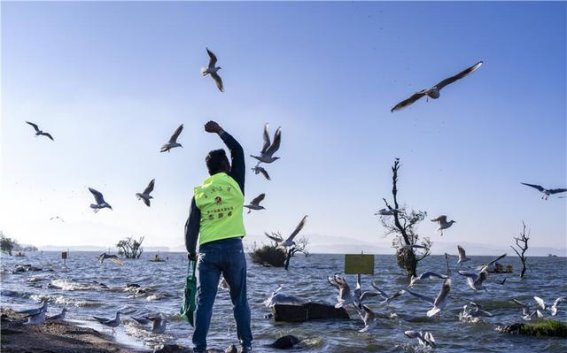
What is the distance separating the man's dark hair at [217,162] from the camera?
6.18 m

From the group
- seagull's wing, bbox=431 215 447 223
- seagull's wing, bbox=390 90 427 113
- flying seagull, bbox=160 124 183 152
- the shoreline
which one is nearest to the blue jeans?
the shoreline

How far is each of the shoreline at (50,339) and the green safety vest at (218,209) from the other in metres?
2.54

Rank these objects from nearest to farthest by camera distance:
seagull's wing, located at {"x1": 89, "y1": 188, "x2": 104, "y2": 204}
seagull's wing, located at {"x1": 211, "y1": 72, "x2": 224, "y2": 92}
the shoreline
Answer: the shoreline < seagull's wing, located at {"x1": 211, "y1": 72, "x2": 224, "y2": 92} < seagull's wing, located at {"x1": 89, "y1": 188, "x2": 104, "y2": 204}

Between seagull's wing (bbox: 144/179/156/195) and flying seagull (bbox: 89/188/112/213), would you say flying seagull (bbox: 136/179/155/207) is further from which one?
flying seagull (bbox: 89/188/112/213)

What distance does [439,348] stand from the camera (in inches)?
387

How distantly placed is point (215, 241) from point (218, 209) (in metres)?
0.31

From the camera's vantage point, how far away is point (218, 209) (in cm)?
588

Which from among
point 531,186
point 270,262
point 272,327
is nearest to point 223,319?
point 272,327

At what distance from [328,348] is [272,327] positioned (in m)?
2.50

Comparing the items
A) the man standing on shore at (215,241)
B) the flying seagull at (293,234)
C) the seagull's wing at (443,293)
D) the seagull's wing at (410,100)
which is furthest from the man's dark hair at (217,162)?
the seagull's wing at (443,293)

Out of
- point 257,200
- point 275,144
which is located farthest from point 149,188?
point 275,144

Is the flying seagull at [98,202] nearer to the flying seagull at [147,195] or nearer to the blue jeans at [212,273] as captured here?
the flying seagull at [147,195]

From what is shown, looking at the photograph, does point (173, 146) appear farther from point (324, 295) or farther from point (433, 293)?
point (433, 293)

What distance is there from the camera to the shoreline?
7031mm
